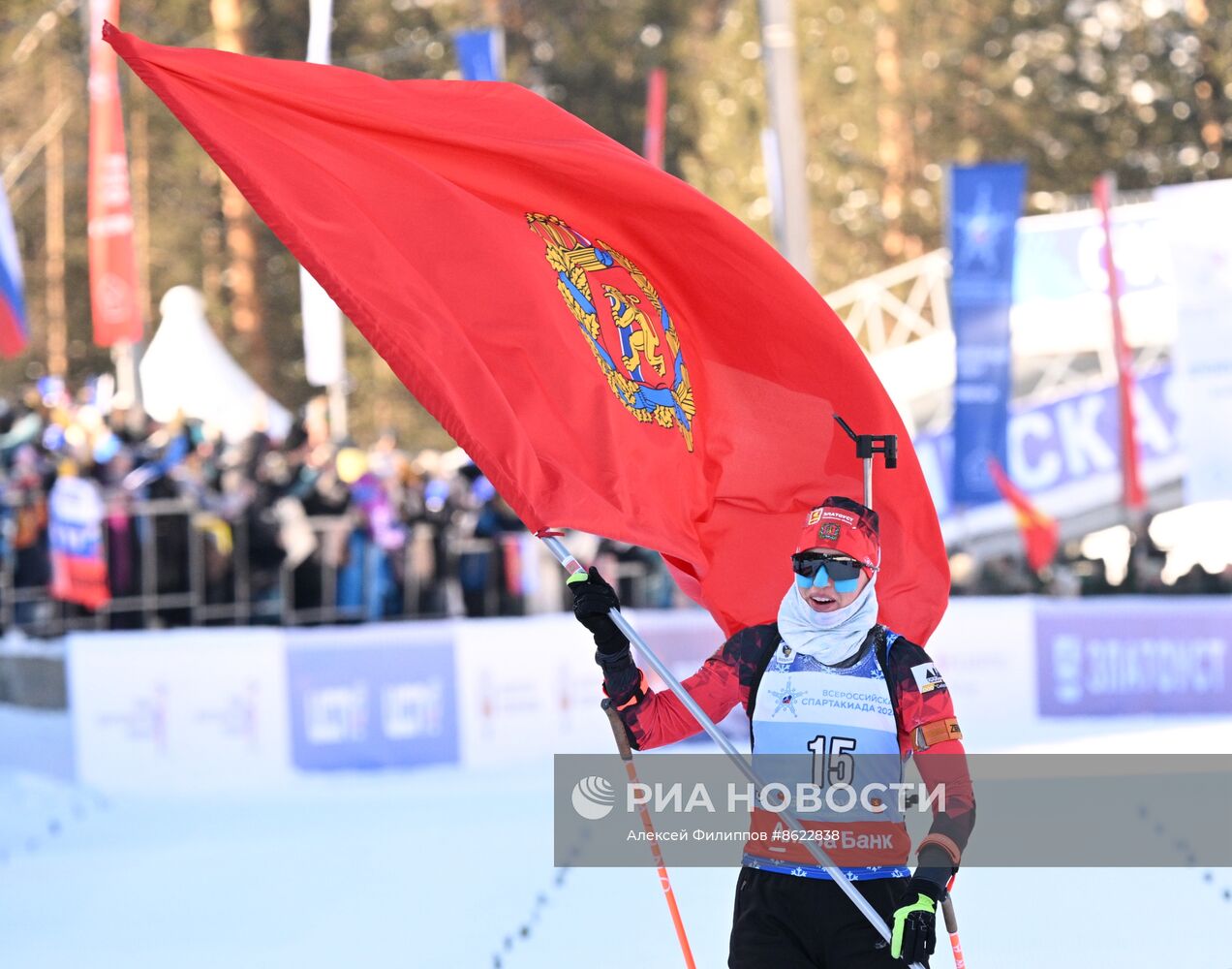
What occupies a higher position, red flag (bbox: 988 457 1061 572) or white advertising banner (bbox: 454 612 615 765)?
red flag (bbox: 988 457 1061 572)

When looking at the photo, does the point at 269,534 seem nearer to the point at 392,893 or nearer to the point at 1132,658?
the point at 392,893

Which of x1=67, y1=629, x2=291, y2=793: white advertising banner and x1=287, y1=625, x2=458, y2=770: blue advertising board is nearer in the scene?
x1=67, y1=629, x2=291, y2=793: white advertising banner

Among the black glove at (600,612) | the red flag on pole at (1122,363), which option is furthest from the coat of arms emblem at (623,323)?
the red flag on pole at (1122,363)

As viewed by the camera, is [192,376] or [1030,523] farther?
[192,376]

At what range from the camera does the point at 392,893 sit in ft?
30.8

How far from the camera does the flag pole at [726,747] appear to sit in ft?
15.5

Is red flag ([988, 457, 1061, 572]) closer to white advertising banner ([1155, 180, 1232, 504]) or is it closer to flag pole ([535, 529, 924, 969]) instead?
white advertising banner ([1155, 180, 1232, 504])

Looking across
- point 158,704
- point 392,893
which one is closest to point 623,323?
point 392,893

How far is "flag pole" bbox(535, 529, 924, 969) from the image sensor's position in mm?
4730

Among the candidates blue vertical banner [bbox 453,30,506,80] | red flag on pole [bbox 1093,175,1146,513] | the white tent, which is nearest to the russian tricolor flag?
blue vertical banner [bbox 453,30,506,80]

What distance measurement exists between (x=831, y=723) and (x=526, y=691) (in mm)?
8713

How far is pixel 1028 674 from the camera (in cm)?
1459

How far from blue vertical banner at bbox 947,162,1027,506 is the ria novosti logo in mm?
6230

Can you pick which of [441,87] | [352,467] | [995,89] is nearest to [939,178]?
[995,89]
